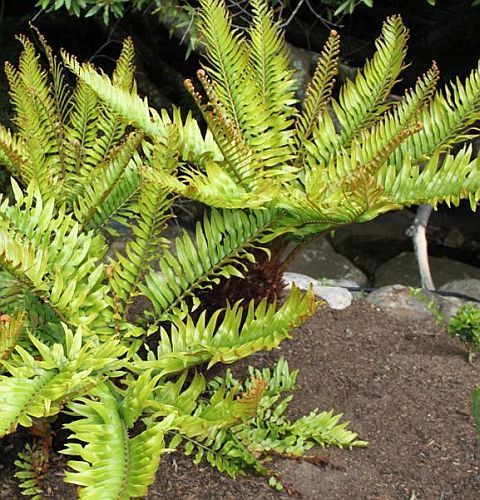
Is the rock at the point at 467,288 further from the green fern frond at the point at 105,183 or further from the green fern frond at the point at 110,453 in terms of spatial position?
the green fern frond at the point at 110,453

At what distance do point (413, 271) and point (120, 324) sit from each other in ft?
12.1

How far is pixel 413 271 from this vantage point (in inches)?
223

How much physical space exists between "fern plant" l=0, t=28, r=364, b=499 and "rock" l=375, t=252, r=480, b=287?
3.10 meters

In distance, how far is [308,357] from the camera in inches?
125

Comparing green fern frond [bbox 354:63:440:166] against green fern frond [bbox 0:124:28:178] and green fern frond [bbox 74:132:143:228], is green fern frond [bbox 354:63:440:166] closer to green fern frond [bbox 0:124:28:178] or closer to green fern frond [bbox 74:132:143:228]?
green fern frond [bbox 74:132:143:228]

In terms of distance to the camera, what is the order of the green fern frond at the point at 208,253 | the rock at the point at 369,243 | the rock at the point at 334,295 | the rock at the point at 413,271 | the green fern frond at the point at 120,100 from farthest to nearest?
the rock at the point at 369,243, the rock at the point at 413,271, the rock at the point at 334,295, the green fern frond at the point at 120,100, the green fern frond at the point at 208,253

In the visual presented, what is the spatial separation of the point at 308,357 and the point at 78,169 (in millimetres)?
1370

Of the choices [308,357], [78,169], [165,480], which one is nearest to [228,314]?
[165,480]

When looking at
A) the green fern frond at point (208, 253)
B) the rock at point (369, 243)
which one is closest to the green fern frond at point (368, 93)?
the green fern frond at point (208, 253)

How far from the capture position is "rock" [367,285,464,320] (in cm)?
375

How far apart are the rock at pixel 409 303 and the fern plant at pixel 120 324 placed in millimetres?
1290

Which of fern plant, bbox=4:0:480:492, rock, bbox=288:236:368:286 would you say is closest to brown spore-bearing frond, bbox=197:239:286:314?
fern plant, bbox=4:0:480:492

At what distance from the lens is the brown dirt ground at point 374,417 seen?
2400mm

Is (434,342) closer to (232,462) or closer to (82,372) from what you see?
(232,462)
